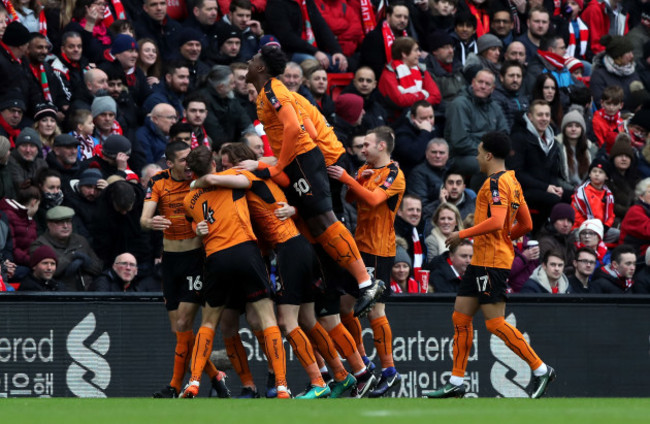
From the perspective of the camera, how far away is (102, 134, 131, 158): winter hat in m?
16.5

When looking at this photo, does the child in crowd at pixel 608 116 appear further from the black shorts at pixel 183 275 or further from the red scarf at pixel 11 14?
the black shorts at pixel 183 275

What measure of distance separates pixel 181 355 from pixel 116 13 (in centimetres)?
721

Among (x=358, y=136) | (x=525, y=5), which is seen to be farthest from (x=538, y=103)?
(x=525, y=5)

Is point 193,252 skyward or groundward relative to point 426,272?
skyward

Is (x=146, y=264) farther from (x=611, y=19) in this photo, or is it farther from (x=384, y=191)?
(x=611, y=19)

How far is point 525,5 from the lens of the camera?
23.2 meters

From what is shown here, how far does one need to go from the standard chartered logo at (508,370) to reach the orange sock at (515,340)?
7.89 feet

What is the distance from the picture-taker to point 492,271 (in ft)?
42.4

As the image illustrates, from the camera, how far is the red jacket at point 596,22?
23953 millimetres

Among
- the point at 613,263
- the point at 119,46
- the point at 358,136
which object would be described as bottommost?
the point at 613,263

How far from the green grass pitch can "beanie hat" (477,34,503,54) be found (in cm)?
934

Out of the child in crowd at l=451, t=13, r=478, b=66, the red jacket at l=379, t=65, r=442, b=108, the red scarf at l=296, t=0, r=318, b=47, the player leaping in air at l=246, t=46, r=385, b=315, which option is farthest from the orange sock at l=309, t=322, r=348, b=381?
the child in crowd at l=451, t=13, r=478, b=66

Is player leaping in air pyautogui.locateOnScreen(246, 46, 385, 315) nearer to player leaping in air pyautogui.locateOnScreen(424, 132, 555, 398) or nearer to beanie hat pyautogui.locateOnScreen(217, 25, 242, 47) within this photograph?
player leaping in air pyautogui.locateOnScreen(424, 132, 555, 398)

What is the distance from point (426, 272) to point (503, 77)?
4.42 m
